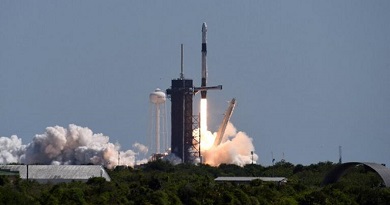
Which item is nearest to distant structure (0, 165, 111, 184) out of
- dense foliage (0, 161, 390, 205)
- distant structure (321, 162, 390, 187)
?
dense foliage (0, 161, 390, 205)

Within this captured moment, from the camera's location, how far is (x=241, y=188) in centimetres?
12925

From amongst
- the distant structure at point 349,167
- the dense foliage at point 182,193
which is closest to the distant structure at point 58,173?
the dense foliage at point 182,193

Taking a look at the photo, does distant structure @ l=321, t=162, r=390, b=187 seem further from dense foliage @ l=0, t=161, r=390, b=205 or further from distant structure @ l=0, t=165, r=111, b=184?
distant structure @ l=0, t=165, r=111, b=184

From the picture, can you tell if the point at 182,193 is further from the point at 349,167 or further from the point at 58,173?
the point at 58,173

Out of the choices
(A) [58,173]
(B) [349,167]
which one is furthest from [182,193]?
(A) [58,173]

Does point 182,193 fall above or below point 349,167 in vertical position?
below

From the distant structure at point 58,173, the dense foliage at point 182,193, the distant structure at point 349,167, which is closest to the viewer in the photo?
the dense foliage at point 182,193

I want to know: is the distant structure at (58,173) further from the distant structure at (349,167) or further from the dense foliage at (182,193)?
the distant structure at (349,167)

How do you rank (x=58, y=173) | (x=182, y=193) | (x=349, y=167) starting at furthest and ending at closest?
1. (x=58, y=173)
2. (x=349, y=167)
3. (x=182, y=193)

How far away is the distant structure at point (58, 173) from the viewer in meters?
156

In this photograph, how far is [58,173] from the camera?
160 m

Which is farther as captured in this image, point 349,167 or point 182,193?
point 349,167

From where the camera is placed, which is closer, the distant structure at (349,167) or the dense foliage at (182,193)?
the dense foliage at (182,193)

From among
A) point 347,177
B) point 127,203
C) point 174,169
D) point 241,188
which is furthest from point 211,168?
point 127,203
